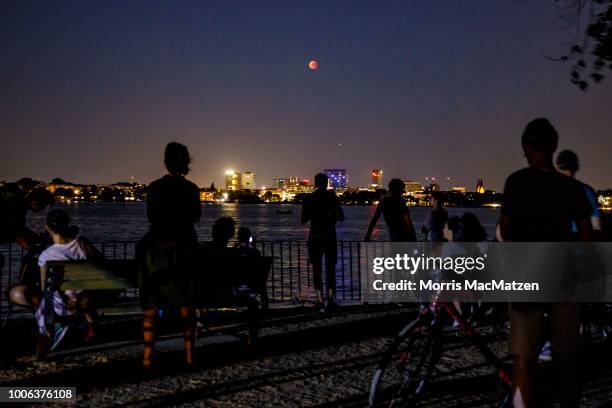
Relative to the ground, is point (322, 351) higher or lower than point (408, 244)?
lower

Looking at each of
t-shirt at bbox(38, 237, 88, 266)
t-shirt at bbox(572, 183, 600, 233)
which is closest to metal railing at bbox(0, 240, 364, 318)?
t-shirt at bbox(38, 237, 88, 266)

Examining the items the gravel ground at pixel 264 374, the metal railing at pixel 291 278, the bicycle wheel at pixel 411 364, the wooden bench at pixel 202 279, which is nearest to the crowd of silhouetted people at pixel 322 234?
the wooden bench at pixel 202 279

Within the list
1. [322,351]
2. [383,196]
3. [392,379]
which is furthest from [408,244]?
[392,379]

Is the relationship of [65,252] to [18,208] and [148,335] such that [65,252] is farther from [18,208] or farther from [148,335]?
[148,335]

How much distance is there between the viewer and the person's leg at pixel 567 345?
13.7 feet

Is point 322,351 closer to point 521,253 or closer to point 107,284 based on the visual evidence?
point 107,284

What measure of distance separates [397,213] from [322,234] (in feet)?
4.15

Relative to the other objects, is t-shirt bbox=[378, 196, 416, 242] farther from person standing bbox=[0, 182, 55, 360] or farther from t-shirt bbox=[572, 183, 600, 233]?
person standing bbox=[0, 182, 55, 360]

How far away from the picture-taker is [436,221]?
10906 mm

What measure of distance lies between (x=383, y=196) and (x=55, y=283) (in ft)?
17.8

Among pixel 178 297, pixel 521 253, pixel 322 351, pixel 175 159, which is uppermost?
pixel 175 159

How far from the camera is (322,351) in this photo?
7727mm

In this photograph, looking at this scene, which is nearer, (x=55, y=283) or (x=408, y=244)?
(x=55, y=283)

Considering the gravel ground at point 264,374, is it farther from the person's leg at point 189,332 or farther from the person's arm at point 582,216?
the person's arm at point 582,216
